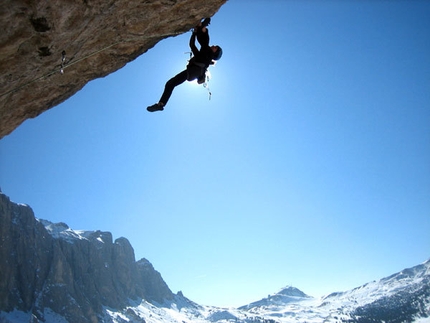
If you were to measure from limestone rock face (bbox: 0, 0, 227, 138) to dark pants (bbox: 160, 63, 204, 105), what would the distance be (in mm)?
1106

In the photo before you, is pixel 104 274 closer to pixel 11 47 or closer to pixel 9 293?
pixel 9 293

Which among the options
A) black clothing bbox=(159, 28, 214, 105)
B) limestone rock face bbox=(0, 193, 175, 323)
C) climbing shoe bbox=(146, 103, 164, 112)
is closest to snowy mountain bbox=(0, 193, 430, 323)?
limestone rock face bbox=(0, 193, 175, 323)

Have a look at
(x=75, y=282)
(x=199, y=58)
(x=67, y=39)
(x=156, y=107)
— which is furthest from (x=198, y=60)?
(x=75, y=282)

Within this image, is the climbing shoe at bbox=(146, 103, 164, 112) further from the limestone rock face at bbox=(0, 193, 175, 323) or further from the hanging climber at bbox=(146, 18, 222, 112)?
the limestone rock face at bbox=(0, 193, 175, 323)

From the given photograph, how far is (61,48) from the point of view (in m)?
6.08

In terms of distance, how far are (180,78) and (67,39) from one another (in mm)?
3072

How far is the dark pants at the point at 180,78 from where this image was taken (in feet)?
25.7

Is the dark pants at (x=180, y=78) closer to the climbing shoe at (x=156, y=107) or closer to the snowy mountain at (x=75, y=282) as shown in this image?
the climbing shoe at (x=156, y=107)

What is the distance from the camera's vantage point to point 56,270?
106000 mm

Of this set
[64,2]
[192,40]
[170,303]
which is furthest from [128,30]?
[170,303]

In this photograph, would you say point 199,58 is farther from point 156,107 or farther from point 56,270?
point 56,270

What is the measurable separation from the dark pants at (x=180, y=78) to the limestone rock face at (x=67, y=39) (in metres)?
1.11

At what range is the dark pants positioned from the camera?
25.7ft

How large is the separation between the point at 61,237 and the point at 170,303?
101m
